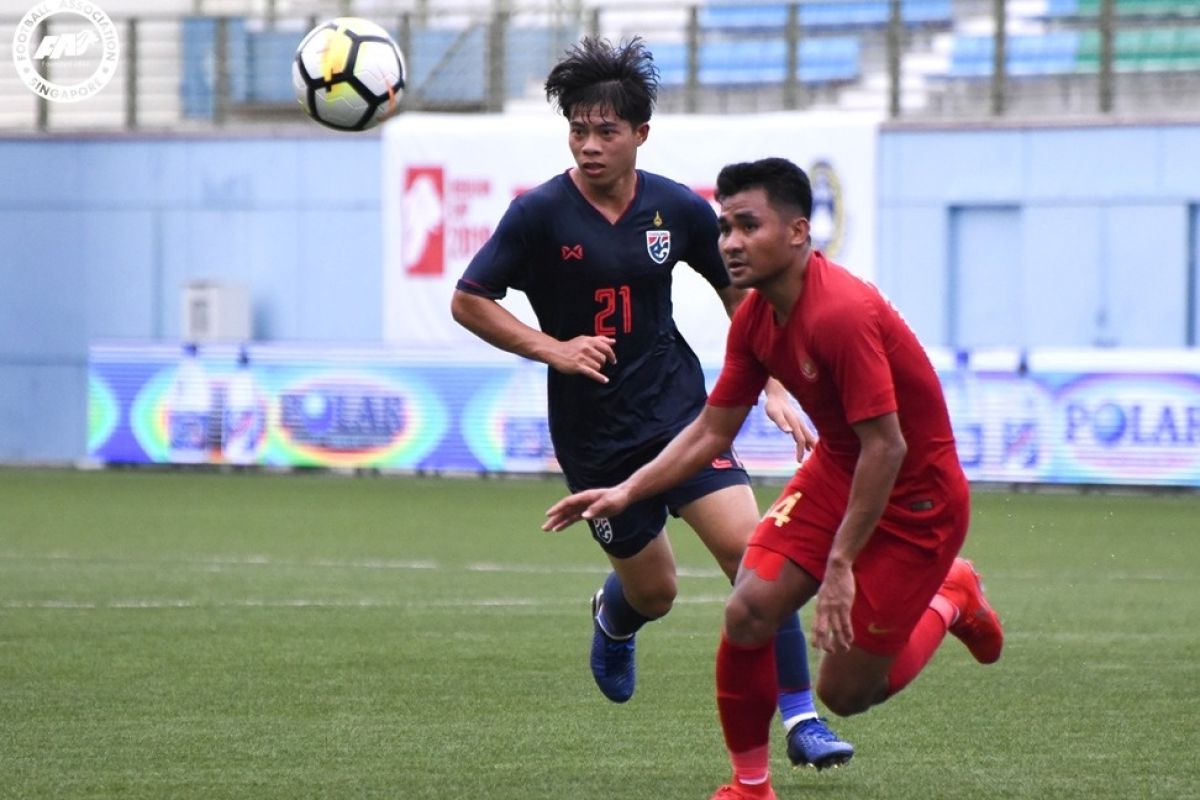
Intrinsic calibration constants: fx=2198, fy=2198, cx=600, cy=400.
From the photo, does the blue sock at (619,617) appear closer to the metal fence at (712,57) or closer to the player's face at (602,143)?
the player's face at (602,143)

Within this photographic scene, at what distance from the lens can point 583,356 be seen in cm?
711

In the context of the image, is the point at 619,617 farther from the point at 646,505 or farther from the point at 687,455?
the point at 687,455

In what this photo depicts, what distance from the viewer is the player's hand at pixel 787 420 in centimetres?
733

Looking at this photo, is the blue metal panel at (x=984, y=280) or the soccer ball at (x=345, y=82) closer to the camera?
the soccer ball at (x=345, y=82)

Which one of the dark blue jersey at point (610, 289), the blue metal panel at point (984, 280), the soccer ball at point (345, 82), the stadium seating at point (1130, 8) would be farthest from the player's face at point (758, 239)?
the stadium seating at point (1130, 8)

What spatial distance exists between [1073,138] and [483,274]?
16671 mm

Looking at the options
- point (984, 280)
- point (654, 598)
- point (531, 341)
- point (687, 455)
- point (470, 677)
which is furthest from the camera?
point (984, 280)

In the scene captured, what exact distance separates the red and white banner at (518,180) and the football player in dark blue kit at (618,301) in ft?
50.2

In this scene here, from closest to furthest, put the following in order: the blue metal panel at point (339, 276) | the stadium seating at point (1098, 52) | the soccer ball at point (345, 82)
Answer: the soccer ball at point (345, 82) → the stadium seating at point (1098, 52) → the blue metal panel at point (339, 276)

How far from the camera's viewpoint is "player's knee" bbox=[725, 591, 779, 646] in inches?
251

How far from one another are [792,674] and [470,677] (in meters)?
2.37

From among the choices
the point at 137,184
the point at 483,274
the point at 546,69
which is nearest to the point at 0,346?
the point at 137,184

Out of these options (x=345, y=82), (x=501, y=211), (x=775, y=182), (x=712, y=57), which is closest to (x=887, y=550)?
(x=775, y=182)

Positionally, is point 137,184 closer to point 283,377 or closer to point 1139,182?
point 283,377
